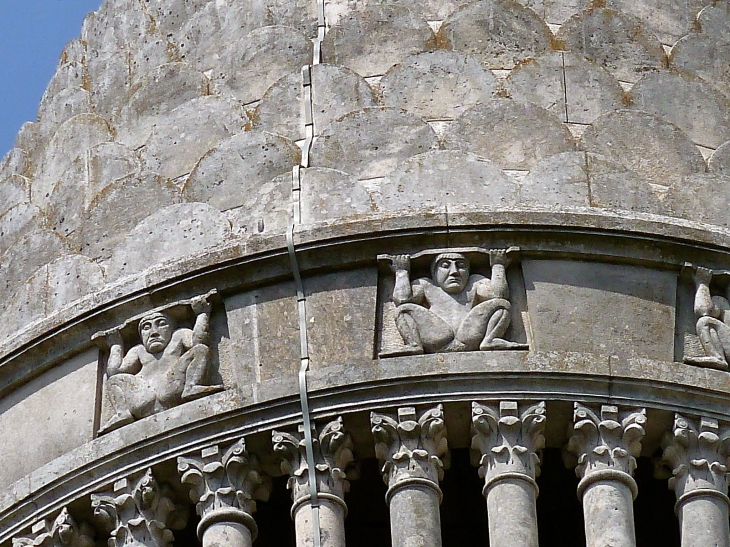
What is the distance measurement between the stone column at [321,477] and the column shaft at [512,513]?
91 cm

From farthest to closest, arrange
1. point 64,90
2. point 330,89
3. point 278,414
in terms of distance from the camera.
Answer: point 64,90
point 330,89
point 278,414

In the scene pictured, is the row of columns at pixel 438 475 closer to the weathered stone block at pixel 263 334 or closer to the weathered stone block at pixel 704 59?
the weathered stone block at pixel 263 334

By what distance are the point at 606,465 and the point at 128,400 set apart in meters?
3.06

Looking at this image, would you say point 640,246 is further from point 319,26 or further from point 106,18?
point 106,18

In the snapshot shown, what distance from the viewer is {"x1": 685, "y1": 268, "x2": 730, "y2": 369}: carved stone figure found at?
68.9 feet

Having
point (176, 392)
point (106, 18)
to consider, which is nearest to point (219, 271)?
point (176, 392)

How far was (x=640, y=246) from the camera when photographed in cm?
2125

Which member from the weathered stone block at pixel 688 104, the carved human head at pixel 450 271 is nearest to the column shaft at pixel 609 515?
the carved human head at pixel 450 271

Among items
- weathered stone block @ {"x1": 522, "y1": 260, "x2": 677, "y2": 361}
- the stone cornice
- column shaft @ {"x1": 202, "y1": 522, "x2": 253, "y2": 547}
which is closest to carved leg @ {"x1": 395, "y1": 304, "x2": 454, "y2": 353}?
the stone cornice

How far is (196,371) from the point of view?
21.1m

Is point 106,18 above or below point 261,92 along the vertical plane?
above

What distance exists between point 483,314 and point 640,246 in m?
1.11

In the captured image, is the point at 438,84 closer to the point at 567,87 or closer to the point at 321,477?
the point at 567,87

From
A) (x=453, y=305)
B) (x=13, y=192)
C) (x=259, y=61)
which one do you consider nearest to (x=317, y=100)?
(x=259, y=61)
